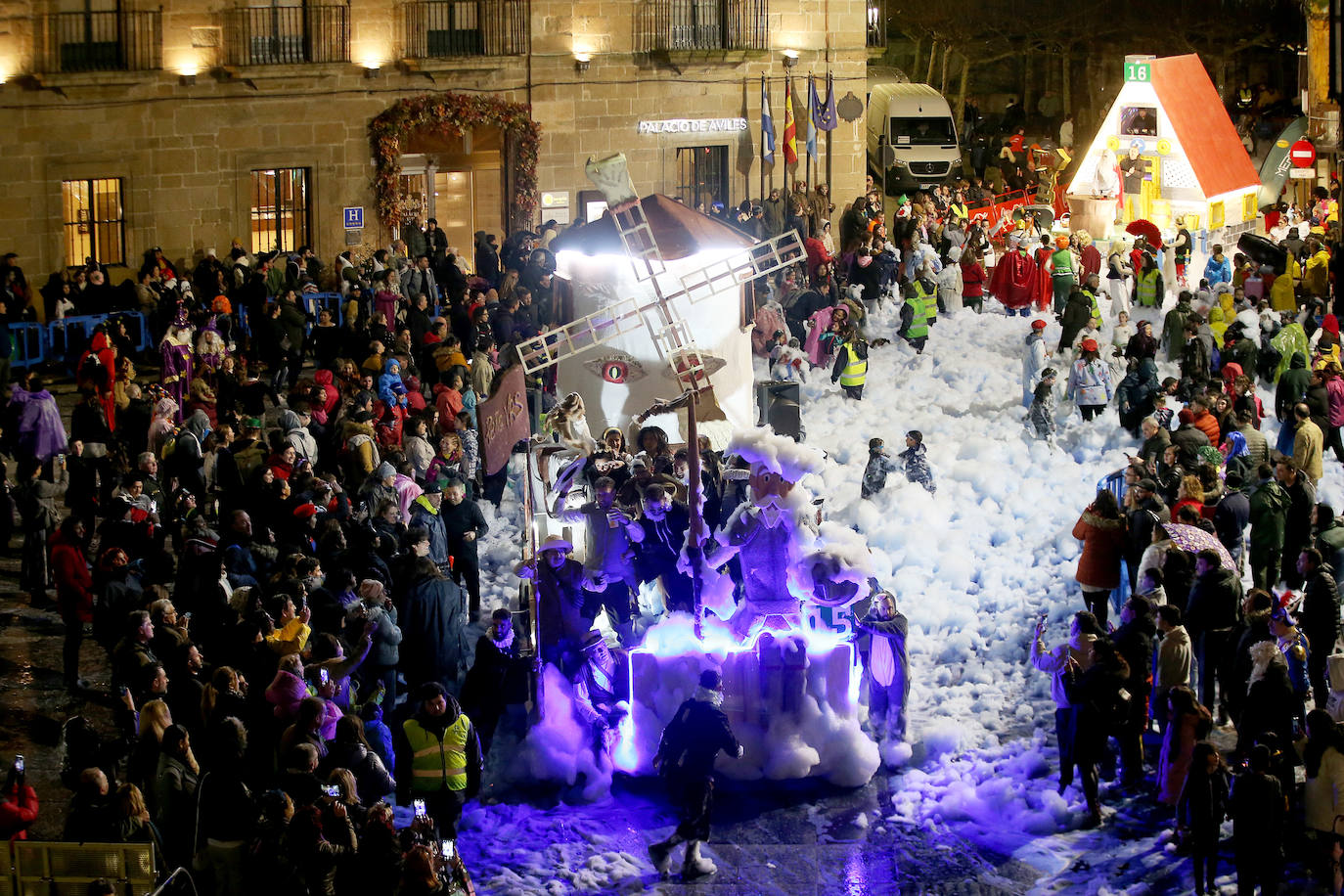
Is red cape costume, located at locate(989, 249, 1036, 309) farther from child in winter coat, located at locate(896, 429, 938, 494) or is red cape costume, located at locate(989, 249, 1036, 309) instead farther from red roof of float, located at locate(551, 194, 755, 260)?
child in winter coat, located at locate(896, 429, 938, 494)

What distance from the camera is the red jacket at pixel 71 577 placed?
14.1 meters

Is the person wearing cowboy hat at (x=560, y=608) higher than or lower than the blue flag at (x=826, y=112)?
lower

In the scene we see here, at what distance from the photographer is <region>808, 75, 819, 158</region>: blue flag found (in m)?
31.8

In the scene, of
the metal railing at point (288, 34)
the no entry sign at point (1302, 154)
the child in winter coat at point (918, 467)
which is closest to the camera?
the child in winter coat at point (918, 467)

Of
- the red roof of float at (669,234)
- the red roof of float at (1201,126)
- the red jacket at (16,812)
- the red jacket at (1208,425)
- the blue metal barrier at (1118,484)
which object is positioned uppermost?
the red roof of float at (1201,126)

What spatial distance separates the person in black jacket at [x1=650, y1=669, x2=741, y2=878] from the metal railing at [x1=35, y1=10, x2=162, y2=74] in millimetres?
23411

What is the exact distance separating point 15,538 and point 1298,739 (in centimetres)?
1240

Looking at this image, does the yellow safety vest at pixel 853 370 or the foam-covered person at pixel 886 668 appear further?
the yellow safety vest at pixel 853 370

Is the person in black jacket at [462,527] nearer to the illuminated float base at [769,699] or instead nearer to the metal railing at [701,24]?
the illuminated float base at [769,699]

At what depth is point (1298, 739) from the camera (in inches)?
448

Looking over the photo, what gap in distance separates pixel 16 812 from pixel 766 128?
23560mm

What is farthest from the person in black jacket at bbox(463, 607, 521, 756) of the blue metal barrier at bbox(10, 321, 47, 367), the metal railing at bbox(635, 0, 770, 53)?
the metal railing at bbox(635, 0, 770, 53)

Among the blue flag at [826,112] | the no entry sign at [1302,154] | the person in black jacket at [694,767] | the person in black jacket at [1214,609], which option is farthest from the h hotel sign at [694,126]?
the person in black jacket at [694,767]

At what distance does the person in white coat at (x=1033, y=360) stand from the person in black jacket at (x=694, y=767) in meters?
10.1
